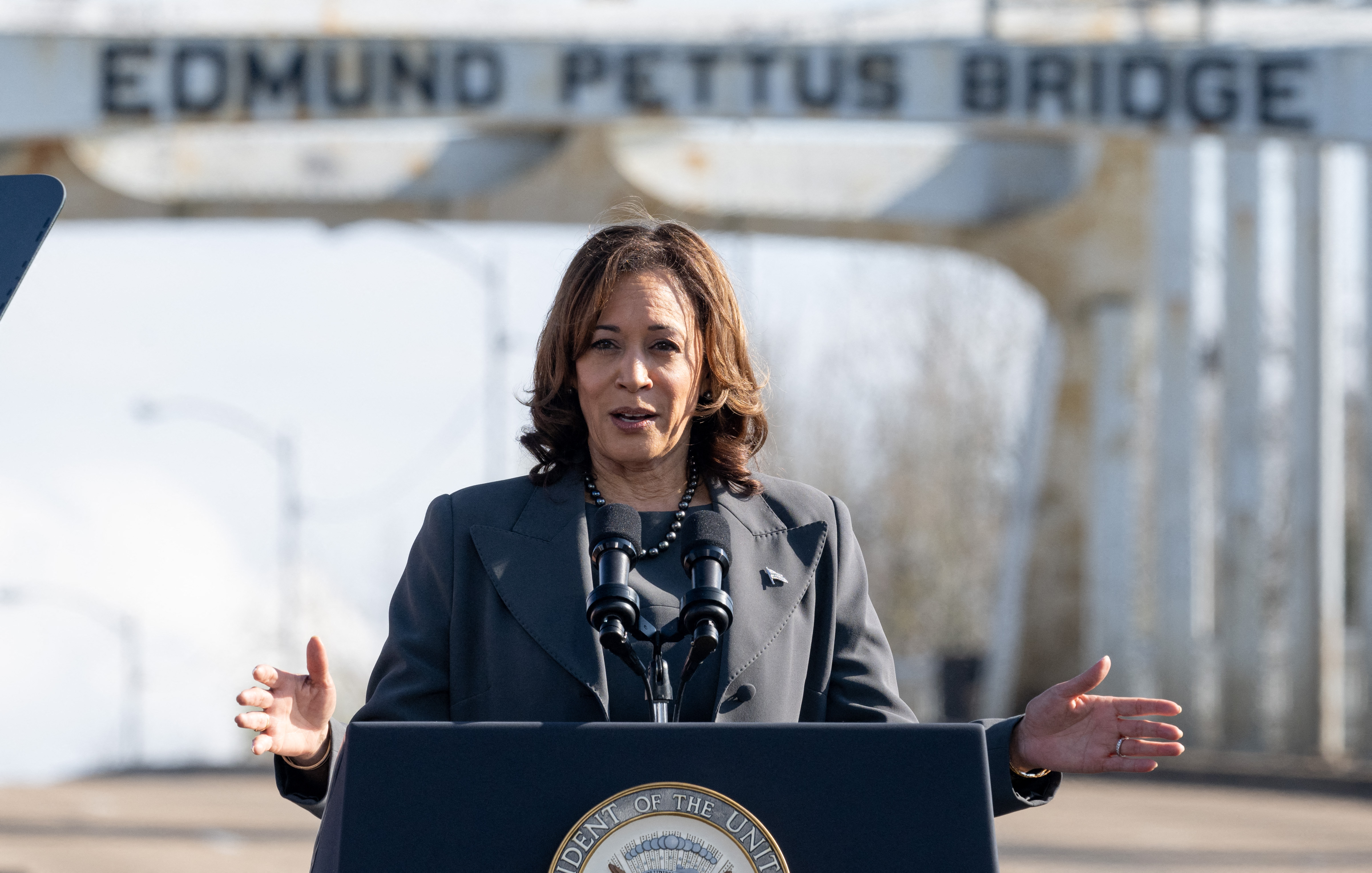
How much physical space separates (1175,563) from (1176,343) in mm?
2414

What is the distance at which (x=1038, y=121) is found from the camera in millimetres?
15016

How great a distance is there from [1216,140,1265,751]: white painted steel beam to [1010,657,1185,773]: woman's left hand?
18810mm

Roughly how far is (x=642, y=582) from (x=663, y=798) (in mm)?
696

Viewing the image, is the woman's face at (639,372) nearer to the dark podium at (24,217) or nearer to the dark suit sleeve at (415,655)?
the dark suit sleeve at (415,655)

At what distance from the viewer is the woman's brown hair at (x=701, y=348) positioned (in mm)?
3438

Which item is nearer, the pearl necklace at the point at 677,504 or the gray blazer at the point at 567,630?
the gray blazer at the point at 567,630

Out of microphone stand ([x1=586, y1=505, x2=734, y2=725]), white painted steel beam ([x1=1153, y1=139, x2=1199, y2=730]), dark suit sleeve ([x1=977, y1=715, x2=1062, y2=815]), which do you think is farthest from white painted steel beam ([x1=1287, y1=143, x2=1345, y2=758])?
microphone stand ([x1=586, y1=505, x2=734, y2=725])

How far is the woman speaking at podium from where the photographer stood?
3.19 metres

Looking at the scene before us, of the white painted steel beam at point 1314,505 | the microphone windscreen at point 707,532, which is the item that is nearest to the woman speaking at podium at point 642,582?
the microphone windscreen at point 707,532

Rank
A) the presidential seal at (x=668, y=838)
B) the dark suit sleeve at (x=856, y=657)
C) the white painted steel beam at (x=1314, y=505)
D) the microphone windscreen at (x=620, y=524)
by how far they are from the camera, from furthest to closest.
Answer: the white painted steel beam at (x=1314, y=505) → the dark suit sleeve at (x=856, y=657) → the microphone windscreen at (x=620, y=524) → the presidential seal at (x=668, y=838)

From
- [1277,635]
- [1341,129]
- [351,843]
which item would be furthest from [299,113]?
[1277,635]

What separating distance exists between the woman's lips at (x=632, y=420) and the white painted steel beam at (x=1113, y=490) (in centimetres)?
1922

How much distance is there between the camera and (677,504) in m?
3.46

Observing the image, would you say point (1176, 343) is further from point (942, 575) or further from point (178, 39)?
point (942, 575)
